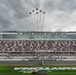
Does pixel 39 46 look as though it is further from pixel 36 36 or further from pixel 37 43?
pixel 36 36

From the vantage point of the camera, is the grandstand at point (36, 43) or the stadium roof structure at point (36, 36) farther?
the stadium roof structure at point (36, 36)

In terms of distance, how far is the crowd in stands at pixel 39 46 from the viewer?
85.6 m

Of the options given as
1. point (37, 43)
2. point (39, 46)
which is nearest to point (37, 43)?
point (37, 43)

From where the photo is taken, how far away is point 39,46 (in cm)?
8781

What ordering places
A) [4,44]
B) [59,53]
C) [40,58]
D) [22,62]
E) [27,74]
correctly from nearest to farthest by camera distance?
[27,74] < [22,62] < [40,58] < [59,53] < [4,44]

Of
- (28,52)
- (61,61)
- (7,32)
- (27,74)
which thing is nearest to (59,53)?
(28,52)

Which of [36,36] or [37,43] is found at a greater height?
[36,36]

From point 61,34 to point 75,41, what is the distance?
21.2 ft

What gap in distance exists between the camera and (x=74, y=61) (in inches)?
2665

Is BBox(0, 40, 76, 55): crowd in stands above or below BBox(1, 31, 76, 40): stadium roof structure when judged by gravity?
below

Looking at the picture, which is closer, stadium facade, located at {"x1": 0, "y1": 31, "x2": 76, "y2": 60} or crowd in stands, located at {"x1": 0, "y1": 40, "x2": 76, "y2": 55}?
stadium facade, located at {"x1": 0, "y1": 31, "x2": 76, "y2": 60}

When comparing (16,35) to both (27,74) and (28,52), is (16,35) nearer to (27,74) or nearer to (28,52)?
(28,52)

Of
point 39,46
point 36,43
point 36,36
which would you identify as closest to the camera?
point 39,46

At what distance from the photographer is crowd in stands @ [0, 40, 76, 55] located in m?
85.6
